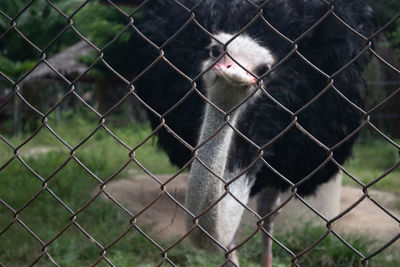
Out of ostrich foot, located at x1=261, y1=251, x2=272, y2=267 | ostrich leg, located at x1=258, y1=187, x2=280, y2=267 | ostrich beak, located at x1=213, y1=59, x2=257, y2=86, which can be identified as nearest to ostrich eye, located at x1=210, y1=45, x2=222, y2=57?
ostrich beak, located at x1=213, y1=59, x2=257, y2=86

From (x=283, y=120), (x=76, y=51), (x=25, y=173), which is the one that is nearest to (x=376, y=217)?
(x=283, y=120)

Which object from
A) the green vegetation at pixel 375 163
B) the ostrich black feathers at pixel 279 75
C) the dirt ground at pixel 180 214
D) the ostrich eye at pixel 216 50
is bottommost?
the green vegetation at pixel 375 163

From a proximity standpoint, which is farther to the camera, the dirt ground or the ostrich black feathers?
the dirt ground

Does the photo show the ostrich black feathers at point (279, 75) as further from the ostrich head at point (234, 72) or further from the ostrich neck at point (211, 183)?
the ostrich neck at point (211, 183)

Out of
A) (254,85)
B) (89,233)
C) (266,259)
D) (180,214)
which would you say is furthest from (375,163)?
(254,85)

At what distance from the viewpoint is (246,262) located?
11.4 feet

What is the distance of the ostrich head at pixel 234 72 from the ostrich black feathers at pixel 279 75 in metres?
0.22

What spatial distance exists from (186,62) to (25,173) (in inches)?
119

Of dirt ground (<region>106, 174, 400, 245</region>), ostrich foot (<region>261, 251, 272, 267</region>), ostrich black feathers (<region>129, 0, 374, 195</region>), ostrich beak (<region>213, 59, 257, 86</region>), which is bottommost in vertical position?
dirt ground (<region>106, 174, 400, 245</region>)

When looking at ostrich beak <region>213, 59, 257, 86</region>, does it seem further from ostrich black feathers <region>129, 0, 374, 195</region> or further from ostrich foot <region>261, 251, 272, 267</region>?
ostrich foot <region>261, 251, 272, 267</region>

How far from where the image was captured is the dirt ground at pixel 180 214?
3.99m

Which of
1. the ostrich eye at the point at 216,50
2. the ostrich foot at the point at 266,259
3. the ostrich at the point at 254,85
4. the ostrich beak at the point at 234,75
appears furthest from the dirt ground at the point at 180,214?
A: the ostrich beak at the point at 234,75

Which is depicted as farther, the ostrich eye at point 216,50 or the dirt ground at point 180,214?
the dirt ground at point 180,214

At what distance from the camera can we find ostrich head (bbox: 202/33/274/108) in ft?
6.40
